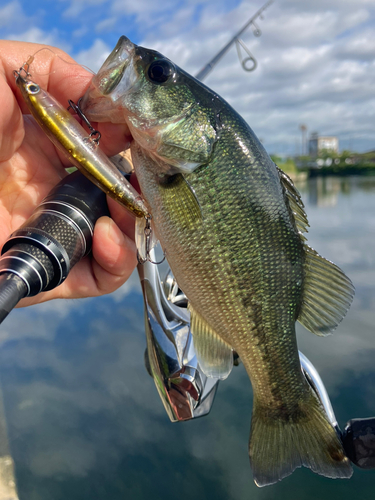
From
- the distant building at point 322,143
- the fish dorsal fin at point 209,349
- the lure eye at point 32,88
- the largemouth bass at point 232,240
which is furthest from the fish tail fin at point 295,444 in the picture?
the distant building at point 322,143

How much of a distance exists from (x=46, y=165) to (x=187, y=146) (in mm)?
875

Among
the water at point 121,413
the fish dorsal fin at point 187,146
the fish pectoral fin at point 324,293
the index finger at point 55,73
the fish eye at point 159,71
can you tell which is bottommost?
the water at point 121,413

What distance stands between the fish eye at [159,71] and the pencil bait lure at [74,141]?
0.99 ft

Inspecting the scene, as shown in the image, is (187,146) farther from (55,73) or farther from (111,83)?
(55,73)

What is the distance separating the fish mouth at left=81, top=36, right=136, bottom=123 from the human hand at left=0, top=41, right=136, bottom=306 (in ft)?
0.47

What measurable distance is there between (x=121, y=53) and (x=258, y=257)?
83 centimetres

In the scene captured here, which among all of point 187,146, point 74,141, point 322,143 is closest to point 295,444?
point 187,146

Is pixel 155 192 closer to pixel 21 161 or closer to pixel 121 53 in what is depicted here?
pixel 121 53

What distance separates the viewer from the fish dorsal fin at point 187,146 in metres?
1.20

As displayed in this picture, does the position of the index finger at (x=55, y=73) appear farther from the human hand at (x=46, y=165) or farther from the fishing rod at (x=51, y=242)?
the fishing rod at (x=51, y=242)

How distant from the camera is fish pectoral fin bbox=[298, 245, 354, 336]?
1304mm

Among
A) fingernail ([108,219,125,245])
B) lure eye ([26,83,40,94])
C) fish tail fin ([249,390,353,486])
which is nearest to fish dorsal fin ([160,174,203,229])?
fingernail ([108,219,125,245])

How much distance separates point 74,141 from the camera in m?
1.12

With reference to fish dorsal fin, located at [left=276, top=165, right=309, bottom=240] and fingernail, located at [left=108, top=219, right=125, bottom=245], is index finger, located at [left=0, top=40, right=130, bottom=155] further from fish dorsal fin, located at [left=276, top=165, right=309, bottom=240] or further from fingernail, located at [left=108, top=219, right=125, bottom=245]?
fish dorsal fin, located at [left=276, top=165, right=309, bottom=240]
